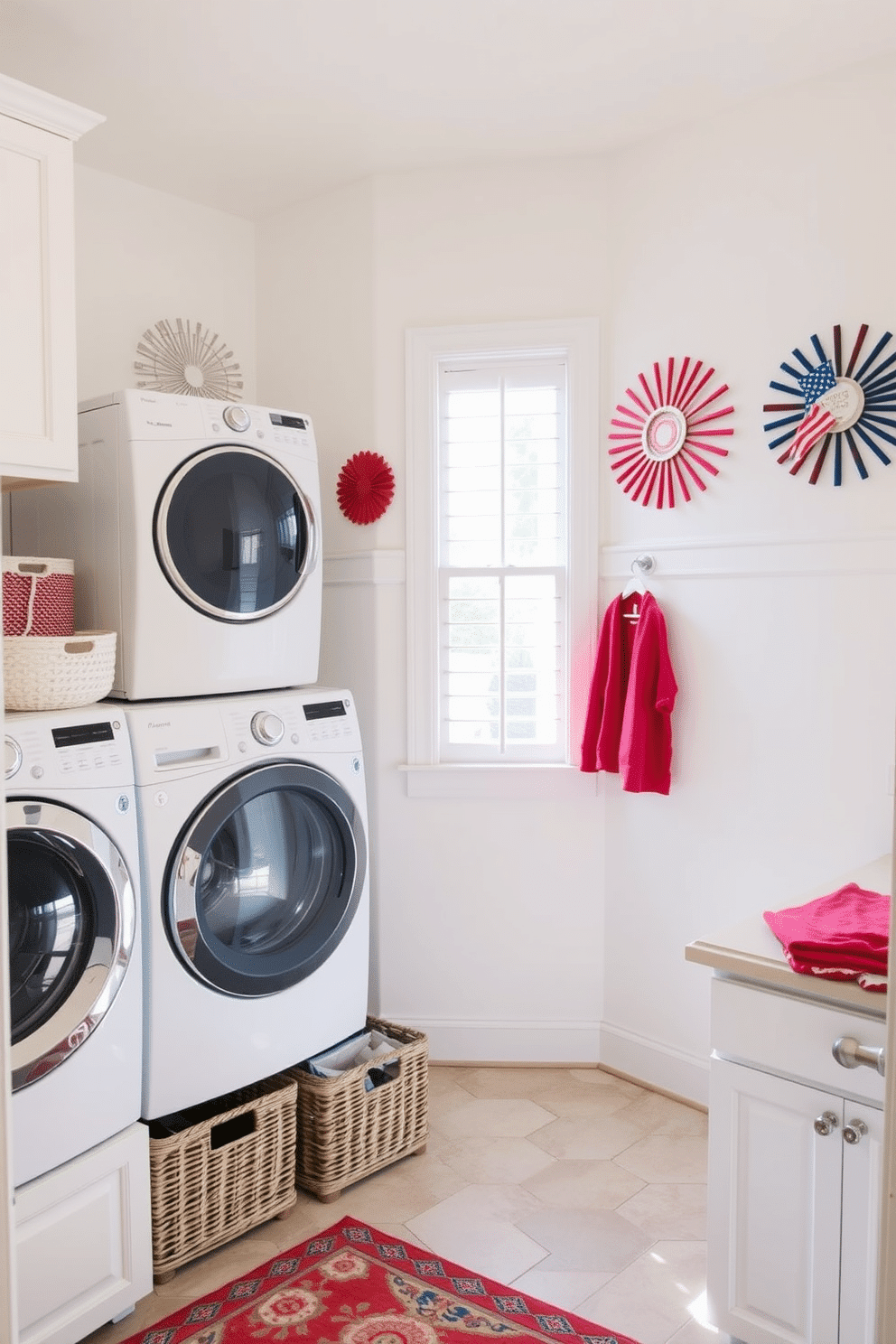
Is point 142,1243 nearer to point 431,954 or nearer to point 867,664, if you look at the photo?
point 431,954

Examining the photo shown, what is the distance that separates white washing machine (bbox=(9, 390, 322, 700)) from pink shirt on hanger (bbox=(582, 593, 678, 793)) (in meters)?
0.80

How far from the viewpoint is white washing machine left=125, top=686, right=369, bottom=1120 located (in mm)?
2082

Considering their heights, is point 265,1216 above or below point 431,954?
below

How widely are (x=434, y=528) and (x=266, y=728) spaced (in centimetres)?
94

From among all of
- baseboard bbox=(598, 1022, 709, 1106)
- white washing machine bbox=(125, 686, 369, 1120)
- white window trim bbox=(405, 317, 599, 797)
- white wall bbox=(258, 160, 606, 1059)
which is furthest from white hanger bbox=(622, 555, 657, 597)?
baseboard bbox=(598, 1022, 709, 1106)

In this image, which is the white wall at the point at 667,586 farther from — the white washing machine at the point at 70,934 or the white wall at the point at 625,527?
the white washing machine at the point at 70,934

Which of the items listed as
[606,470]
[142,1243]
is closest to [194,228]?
[606,470]

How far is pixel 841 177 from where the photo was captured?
2391 millimetres

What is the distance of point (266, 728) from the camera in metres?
2.31

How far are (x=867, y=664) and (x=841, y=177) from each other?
45.4 inches

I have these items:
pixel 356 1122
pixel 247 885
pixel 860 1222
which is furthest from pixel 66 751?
pixel 860 1222

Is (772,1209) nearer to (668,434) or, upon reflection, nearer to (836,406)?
(836,406)

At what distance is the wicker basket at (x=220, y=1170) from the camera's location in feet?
6.73

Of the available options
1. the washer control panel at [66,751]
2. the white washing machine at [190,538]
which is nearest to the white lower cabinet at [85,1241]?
the washer control panel at [66,751]
